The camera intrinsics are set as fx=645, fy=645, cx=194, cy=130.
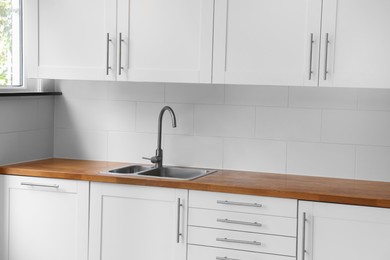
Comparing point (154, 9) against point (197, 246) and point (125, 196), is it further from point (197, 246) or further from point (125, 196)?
point (197, 246)

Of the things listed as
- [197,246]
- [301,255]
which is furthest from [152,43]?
[301,255]

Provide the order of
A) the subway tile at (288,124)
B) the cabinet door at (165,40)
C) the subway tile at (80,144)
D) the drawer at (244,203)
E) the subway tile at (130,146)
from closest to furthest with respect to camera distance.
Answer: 1. the drawer at (244,203)
2. the cabinet door at (165,40)
3. the subway tile at (288,124)
4. the subway tile at (130,146)
5. the subway tile at (80,144)

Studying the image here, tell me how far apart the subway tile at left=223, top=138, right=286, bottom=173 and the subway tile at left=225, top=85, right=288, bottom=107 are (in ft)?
0.73

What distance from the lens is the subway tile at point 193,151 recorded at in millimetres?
3865

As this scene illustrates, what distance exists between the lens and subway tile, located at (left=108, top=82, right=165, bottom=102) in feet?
13.1

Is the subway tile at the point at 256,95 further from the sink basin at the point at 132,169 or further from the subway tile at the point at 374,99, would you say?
the sink basin at the point at 132,169

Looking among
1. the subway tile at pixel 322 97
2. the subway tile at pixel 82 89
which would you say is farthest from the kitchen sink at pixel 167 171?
the subway tile at pixel 322 97

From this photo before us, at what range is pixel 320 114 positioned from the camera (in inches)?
143

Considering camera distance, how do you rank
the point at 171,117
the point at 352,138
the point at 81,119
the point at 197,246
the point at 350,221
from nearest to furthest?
the point at 350,221, the point at 197,246, the point at 352,138, the point at 171,117, the point at 81,119

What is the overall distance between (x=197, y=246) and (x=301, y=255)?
1.79 ft

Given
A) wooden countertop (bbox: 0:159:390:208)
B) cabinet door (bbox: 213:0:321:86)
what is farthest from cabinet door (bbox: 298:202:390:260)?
cabinet door (bbox: 213:0:321:86)

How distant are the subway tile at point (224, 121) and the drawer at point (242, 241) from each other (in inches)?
28.1

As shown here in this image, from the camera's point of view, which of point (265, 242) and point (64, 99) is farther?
point (64, 99)

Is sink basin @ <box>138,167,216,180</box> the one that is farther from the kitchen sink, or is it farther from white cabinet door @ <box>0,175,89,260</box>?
white cabinet door @ <box>0,175,89,260</box>
